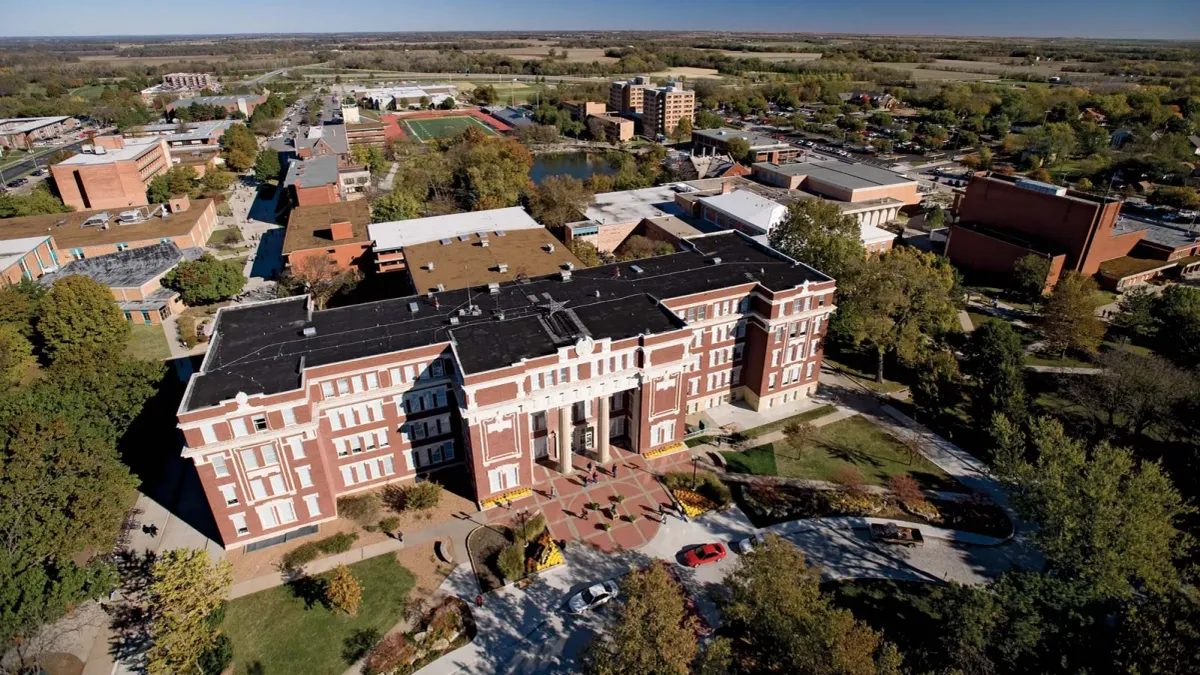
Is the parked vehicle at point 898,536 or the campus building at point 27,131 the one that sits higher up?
the campus building at point 27,131

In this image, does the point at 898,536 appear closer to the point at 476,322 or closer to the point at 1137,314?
the point at 476,322

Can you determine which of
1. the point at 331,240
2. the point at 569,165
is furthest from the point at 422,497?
the point at 569,165

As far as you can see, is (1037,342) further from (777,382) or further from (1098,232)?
(777,382)

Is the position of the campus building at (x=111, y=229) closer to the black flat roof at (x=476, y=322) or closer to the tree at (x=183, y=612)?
the black flat roof at (x=476, y=322)

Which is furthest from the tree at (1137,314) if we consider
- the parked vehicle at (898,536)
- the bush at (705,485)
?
the bush at (705,485)

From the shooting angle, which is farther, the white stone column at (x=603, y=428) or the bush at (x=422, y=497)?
the white stone column at (x=603, y=428)

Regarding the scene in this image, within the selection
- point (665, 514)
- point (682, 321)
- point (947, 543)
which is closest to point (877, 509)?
point (947, 543)
